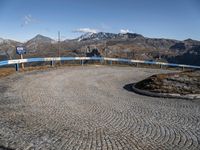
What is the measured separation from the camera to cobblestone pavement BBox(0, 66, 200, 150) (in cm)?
759

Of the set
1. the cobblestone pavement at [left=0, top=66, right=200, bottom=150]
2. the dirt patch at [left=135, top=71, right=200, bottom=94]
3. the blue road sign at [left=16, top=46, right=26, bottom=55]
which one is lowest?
the cobblestone pavement at [left=0, top=66, right=200, bottom=150]

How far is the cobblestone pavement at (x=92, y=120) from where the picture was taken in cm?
759

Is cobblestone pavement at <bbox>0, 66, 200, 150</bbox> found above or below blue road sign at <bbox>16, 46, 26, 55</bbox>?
below

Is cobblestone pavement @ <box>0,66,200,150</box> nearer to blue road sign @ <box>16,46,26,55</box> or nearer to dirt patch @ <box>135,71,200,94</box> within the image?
dirt patch @ <box>135,71,200,94</box>

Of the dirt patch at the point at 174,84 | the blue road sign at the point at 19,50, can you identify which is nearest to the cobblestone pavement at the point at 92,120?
the dirt patch at the point at 174,84

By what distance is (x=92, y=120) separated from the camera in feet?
32.4

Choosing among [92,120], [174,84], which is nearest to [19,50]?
[174,84]

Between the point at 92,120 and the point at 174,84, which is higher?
the point at 174,84

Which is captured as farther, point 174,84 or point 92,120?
point 174,84

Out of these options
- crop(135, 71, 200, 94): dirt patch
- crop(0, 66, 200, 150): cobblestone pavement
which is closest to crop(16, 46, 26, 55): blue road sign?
crop(0, 66, 200, 150): cobblestone pavement

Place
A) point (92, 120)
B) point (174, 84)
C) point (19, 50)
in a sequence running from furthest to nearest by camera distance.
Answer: point (19, 50), point (174, 84), point (92, 120)

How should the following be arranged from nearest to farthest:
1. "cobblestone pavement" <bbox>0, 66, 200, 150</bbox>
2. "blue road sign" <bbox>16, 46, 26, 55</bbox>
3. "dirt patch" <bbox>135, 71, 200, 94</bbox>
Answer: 1. "cobblestone pavement" <bbox>0, 66, 200, 150</bbox>
2. "dirt patch" <bbox>135, 71, 200, 94</bbox>
3. "blue road sign" <bbox>16, 46, 26, 55</bbox>

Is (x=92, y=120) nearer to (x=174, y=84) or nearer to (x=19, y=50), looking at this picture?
(x=174, y=84)

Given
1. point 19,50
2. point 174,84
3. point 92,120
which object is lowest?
point 92,120
